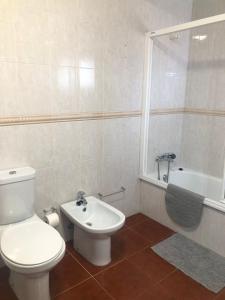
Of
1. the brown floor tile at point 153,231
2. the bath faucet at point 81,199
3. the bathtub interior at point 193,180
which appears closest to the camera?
the bath faucet at point 81,199

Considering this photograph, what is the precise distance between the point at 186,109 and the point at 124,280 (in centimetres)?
214

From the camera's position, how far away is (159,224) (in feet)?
8.98

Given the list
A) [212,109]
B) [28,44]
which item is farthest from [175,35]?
[28,44]

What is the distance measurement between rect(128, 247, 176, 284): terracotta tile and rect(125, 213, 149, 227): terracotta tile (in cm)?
48

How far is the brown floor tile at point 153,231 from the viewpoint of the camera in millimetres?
2488

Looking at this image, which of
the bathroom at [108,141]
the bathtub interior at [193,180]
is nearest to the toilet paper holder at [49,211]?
the bathroom at [108,141]

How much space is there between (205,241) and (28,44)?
2.29 m

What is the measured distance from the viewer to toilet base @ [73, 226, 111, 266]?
202 centimetres

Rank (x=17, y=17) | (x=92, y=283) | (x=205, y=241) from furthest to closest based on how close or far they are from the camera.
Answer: (x=205, y=241), (x=92, y=283), (x=17, y=17)

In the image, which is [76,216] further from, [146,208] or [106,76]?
[106,76]

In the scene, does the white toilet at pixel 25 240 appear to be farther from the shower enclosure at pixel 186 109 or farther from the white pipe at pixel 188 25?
the white pipe at pixel 188 25

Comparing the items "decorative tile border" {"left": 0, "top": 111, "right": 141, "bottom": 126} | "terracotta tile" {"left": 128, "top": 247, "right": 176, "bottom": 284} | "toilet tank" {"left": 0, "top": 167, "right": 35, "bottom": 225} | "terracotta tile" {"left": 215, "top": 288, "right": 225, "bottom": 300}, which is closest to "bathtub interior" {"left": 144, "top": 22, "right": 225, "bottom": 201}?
"decorative tile border" {"left": 0, "top": 111, "right": 141, "bottom": 126}

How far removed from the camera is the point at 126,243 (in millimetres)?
2393

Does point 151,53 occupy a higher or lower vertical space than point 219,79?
higher
